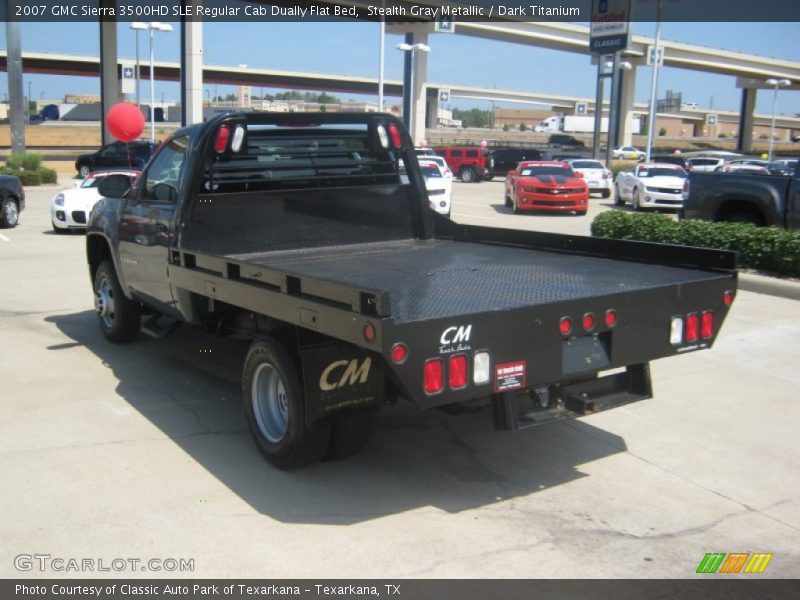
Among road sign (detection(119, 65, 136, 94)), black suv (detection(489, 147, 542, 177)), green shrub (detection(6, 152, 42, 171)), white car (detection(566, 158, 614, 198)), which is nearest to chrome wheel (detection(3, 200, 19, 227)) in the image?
green shrub (detection(6, 152, 42, 171))

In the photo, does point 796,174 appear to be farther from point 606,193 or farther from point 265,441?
point 606,193

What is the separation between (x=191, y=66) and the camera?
35.4 m

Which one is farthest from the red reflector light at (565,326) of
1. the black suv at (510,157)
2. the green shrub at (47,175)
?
the black suv at (510,157)

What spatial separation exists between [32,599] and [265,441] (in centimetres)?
169

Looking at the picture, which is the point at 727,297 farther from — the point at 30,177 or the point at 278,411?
the point at 30,177

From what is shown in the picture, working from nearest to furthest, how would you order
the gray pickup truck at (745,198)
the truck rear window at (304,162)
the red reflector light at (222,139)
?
the red reflector light at (222,139), the truck rear window at (304,162), the gray pickup truck at (745,198)

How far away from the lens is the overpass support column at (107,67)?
4269 centimetres

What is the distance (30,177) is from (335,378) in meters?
32.7

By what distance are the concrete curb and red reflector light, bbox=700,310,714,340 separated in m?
6.29

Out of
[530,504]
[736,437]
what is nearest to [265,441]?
[530,504]

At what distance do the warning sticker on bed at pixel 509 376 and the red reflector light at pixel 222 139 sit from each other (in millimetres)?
3092

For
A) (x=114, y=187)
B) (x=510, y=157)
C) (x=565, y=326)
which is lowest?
(x=565, y=326)
